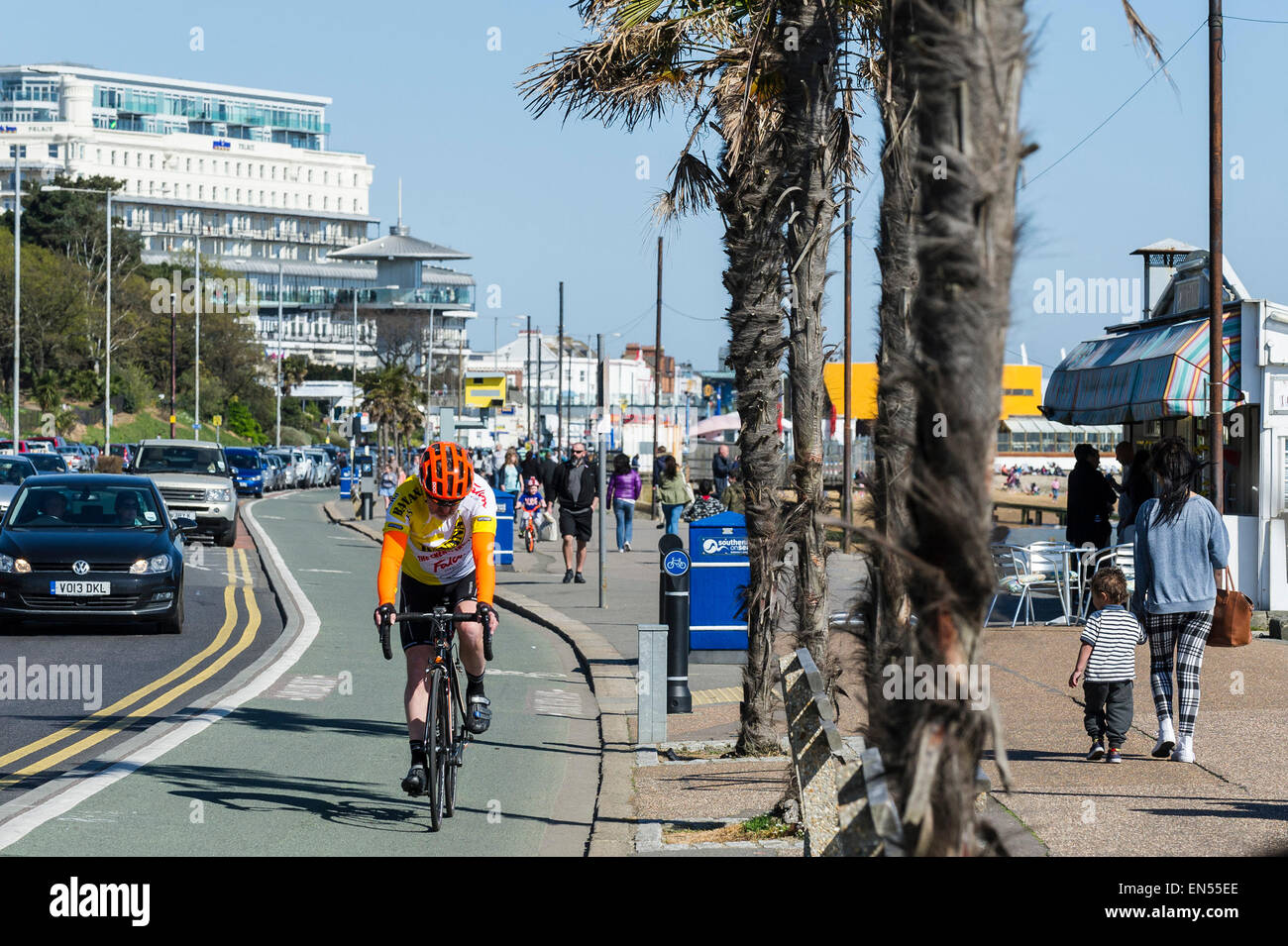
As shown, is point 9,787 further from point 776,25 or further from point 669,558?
point 776,25

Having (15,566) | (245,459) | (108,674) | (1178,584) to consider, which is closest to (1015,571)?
(1178,584)

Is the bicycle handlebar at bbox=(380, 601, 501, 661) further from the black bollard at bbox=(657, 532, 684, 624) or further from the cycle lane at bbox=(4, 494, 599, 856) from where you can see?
the black bollard at bbox=(657, 532, 684, 624)

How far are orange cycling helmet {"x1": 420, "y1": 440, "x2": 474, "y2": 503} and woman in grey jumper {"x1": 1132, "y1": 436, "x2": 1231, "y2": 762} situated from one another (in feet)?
13.2

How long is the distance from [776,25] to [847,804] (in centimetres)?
617

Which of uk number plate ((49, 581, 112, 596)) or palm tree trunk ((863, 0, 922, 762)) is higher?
palm tree trunk ((863, 0, 922, 762))

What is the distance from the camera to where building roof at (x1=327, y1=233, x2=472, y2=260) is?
147 meters

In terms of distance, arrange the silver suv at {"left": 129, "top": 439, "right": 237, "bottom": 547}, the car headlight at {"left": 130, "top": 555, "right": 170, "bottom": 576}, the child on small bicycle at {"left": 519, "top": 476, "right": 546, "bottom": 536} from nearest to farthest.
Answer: the car headlight at {"left": 130, "top": 555, "right": 170, "bottom": 576} < the child on small bicycle at {"left": 519, "top": 476, "right": 546, "bottom": 536} < the silver suv at {"left": 129, "top": 439, "right": 237, "bottom": 547}

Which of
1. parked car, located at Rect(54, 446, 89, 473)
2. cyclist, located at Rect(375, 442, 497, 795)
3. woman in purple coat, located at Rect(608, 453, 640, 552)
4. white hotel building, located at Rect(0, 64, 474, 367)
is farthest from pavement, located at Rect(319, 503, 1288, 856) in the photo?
white hotel building, located at Rect(0, 64, 474, 367)

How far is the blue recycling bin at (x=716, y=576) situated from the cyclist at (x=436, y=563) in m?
5.95

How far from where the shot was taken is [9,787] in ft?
27.8

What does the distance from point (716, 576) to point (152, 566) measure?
5.59 meters

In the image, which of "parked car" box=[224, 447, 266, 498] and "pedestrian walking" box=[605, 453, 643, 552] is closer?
"pedestrian walking" box=[605, 453, 643, 552]

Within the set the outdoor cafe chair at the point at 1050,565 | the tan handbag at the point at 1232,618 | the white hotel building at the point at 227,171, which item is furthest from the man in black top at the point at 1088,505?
the white hotel building at the point at 227,171
